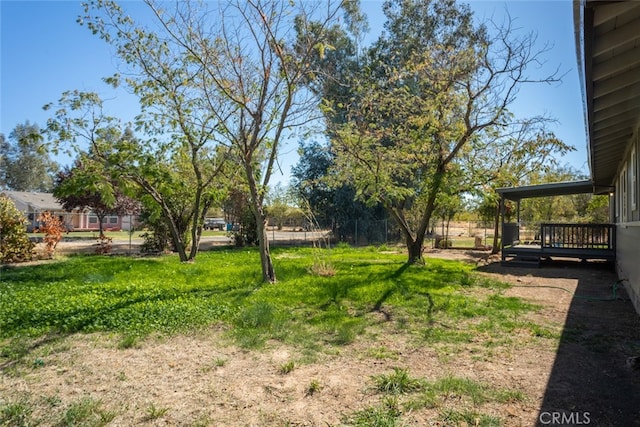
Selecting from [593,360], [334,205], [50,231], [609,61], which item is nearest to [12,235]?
[50,231]

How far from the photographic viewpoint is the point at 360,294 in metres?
7.26

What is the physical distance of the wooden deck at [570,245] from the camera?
40.8 feet

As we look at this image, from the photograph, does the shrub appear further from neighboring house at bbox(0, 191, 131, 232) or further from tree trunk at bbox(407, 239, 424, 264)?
neighboring house at bbox(0, 191, 131, 232)

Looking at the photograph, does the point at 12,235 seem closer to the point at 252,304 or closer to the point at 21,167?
the point at 252,304

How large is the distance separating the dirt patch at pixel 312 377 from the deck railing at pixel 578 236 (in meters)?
8.71

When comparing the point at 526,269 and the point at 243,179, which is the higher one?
the point at 243,179

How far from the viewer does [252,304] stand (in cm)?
626

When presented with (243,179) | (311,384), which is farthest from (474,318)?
(243,179)

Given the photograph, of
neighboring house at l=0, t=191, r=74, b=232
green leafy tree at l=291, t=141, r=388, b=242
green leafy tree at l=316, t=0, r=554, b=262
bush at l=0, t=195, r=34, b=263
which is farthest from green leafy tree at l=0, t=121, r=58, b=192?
green leafy tree at l=316, t=0, r=554, b=262

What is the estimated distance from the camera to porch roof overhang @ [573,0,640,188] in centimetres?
284

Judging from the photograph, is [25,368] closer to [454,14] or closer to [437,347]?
[437,347]

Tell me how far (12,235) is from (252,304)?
32.7 feet

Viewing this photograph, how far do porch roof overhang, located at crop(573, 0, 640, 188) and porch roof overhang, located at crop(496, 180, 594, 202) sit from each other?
6816 mm

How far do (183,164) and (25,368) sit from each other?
1025cm
